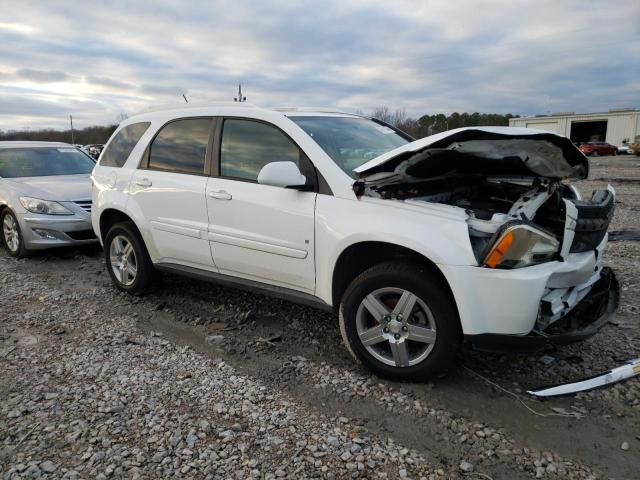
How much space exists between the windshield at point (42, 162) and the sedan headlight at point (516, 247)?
718 cm

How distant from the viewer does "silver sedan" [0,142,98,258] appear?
6516mm

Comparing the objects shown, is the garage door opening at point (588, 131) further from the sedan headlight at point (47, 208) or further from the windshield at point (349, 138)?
the sedan headlight at point (47, 208)

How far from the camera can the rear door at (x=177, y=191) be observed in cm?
411

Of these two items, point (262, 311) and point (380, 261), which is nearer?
point (380, 261)

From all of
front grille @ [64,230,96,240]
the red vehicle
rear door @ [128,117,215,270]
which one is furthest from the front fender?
the red vehicle

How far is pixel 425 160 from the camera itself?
3.08m

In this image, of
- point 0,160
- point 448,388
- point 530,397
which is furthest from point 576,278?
point 0,160

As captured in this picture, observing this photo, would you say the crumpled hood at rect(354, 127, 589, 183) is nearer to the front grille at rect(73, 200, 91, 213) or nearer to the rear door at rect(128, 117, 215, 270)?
the rear door at rect(128, 117, 215, 270)

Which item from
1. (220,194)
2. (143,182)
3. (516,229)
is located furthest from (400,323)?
(143,182)

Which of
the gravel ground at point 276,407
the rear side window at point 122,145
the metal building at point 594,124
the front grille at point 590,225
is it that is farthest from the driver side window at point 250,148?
the metal building at point 594,124

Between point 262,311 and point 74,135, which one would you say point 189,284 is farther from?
point 74,135

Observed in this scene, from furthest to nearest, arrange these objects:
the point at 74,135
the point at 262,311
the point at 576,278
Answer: the point at 74,135 → the point at 262,311 → the point at 576,278

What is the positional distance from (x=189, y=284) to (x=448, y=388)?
321 centimetres

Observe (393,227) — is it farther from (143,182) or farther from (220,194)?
(143,182)
